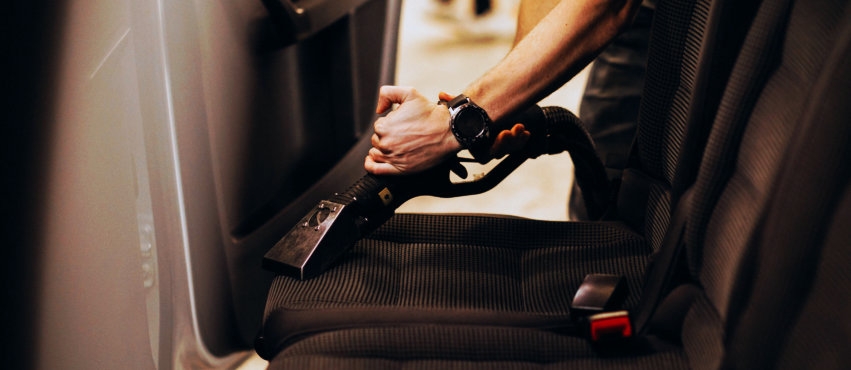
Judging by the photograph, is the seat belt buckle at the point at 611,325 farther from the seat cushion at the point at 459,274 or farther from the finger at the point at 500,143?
the finger at the point at 500,143

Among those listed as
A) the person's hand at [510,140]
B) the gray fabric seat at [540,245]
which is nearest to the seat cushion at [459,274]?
the gray fabric seat at [540,245]

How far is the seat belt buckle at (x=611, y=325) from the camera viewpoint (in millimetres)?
688

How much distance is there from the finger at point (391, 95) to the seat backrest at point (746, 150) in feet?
1.35

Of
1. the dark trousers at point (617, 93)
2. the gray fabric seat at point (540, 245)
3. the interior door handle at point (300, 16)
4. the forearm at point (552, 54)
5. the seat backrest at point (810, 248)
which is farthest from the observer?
the dark trousers at point (617, 93)

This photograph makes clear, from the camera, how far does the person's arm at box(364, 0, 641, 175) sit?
898 millimetres

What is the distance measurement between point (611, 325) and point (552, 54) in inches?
15.2

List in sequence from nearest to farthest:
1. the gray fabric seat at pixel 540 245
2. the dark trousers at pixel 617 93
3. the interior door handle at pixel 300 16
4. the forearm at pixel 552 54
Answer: the gray fabric seat at pixel 540 245
the forearm at pixel 552 54
the interior door handle at pixel 300 16
the dark trousers at pixel 617 93

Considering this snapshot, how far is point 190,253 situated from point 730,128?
870 millimetres

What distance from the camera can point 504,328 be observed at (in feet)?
2.36

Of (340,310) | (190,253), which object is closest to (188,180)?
(190,253)

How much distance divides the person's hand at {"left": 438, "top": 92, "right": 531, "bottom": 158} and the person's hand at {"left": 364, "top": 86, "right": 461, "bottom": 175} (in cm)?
5

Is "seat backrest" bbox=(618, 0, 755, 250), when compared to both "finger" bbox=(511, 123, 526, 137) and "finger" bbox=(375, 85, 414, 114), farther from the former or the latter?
"finger" bbox=(375, 85, 414, 114)

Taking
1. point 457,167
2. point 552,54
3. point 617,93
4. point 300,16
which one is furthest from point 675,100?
point 300,16

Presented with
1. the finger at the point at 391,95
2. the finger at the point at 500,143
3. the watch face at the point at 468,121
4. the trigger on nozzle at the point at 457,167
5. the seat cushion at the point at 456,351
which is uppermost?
the finger at the point at 391,95
